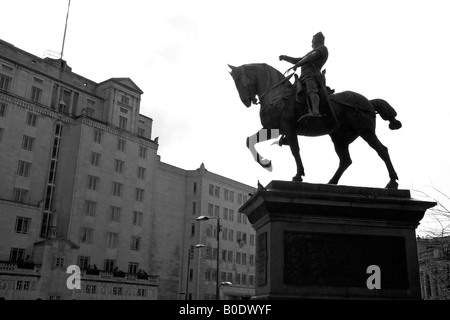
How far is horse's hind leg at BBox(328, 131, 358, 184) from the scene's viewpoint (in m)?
12.9

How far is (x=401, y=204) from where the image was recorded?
10883 mm

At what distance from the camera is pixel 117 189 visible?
65.4 meters

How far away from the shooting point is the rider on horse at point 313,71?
1194cm

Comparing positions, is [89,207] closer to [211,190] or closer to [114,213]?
[114,213]

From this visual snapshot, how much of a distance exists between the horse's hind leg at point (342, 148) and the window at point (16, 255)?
48.5 m

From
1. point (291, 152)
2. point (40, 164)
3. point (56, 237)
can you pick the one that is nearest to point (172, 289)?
point (56, 237)

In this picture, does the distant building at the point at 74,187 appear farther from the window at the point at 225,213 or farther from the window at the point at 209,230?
the window at the point at 225,213

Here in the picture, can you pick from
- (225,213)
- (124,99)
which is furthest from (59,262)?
(225,213)

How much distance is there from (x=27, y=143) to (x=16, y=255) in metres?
13.9

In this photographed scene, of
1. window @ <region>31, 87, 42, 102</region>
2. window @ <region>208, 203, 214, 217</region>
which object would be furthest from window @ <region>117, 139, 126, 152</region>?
window @ <region>208, 203, 214, 217</region>

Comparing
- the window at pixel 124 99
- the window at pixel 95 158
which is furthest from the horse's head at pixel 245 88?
the window at pixel 124 99

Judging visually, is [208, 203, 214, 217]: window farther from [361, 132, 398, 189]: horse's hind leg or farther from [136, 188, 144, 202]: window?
[361, 132, 398, 189]: horse's hind leg

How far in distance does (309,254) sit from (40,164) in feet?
179

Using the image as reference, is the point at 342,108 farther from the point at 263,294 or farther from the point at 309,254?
the point at 263,294
